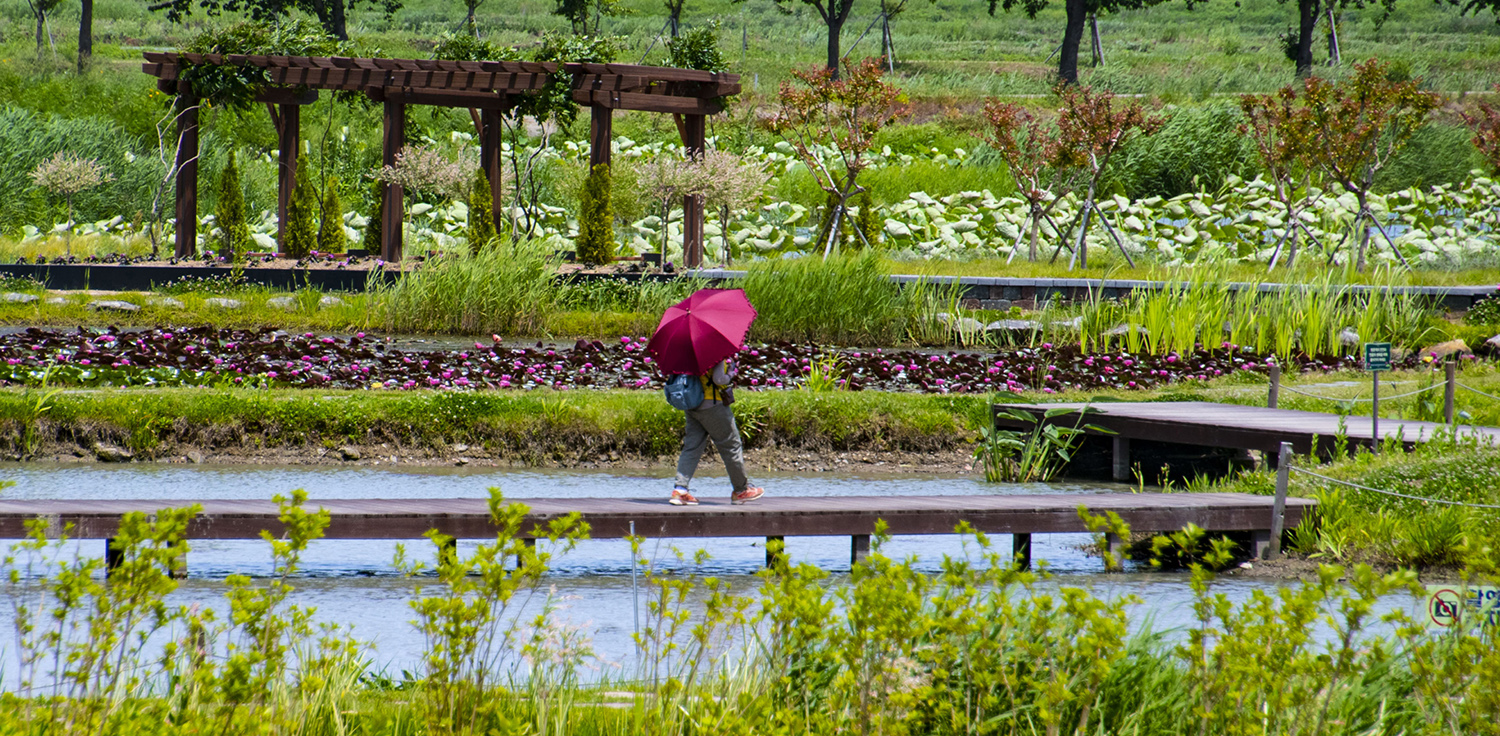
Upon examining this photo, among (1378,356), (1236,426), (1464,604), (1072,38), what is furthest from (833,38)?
(1464,604)

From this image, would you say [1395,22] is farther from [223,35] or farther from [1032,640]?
[1032,640]

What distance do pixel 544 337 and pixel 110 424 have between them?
5.79 m

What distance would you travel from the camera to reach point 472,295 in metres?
13.5

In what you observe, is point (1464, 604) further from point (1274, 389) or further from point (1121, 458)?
point (1274, 389)

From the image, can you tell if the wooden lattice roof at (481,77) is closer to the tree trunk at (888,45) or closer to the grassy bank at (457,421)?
the grassy bank at (457,421)

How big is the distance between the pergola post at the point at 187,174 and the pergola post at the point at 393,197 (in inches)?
99.6

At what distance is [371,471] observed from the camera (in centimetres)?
822

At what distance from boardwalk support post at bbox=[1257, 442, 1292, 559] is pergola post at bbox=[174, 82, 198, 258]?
15.6 meters

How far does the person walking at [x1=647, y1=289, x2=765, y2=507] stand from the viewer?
5918mm

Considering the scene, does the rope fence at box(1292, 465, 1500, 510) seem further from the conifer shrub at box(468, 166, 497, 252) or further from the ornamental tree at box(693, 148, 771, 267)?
the conifer shrub at box(468, 166, 497, 252)

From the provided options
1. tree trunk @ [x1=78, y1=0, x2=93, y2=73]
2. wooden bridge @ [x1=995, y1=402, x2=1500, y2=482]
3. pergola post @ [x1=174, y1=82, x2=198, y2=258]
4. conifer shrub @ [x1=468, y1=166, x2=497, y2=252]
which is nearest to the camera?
wooden bridge @ [x1=995, y1=402, x2=1500, y2=482]

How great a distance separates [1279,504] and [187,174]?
16.4 meters

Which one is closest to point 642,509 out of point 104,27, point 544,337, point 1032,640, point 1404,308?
point 1032,640

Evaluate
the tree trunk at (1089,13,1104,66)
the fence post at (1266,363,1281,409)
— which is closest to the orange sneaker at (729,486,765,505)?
the fence post at (1266,363,1281,409)
